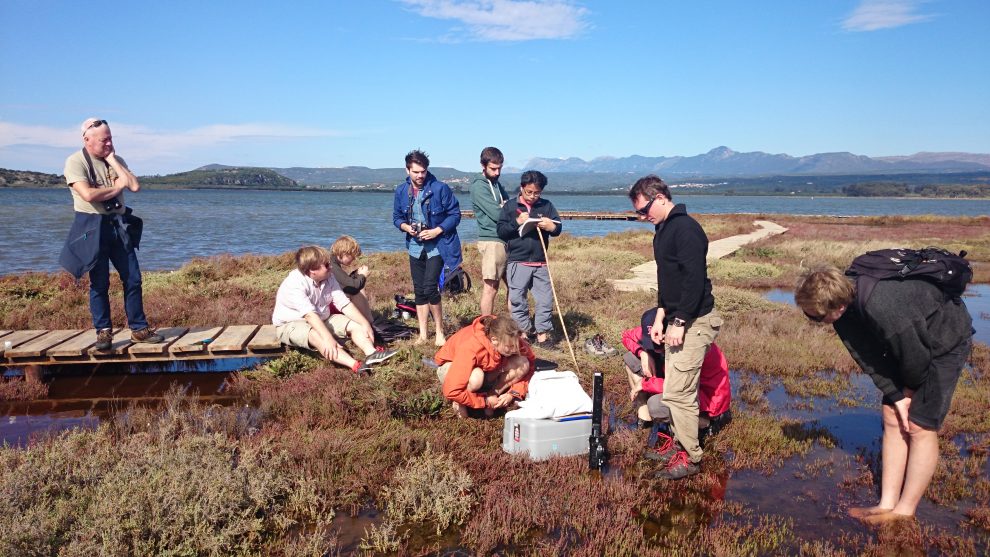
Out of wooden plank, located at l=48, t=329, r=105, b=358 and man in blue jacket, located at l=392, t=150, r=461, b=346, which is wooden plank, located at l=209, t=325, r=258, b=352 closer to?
wooden plank, located at l=48, t=329, r=105, b=358

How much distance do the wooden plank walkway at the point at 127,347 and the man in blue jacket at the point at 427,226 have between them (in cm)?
196

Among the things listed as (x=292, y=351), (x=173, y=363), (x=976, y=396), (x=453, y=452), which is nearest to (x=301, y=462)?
(x=453, y=452)

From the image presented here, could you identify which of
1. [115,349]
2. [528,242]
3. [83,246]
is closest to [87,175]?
[83,246]

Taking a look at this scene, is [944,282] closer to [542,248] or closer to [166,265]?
[542,248]

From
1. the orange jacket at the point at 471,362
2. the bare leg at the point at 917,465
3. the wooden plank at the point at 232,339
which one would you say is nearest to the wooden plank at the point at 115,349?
the wooden plank at the point at 232,339

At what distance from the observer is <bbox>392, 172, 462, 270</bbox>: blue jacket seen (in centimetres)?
750

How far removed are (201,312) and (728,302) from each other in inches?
380

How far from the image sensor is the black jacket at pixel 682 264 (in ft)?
14.3

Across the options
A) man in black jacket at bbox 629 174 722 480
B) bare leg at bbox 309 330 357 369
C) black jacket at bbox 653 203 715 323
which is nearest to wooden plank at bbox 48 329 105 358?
bare leg at bbox 309 330 357 369

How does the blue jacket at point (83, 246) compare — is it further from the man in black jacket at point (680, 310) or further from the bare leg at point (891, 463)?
the bare leg at point (891, 463)

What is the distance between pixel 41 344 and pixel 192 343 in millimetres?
1682

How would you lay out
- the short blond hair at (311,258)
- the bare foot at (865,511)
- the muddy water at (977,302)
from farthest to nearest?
the muddy water at (977,302) → the short blond hair at (311,258) → the bare foot at (865,511)

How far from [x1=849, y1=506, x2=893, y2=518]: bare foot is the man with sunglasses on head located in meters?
6.93

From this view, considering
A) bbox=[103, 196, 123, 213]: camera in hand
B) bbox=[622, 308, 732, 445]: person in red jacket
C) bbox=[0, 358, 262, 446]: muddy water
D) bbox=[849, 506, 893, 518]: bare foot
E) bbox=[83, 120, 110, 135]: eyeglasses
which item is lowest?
bbox=[849, 506, 893, 518]: bare foot
